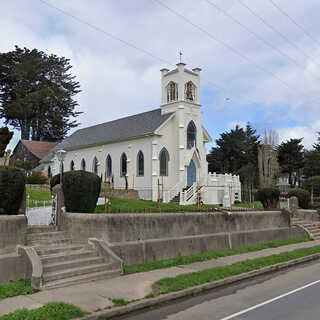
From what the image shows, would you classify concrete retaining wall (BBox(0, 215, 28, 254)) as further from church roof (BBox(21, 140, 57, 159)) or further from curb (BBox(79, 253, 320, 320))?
church roof (BBox(21, 140, 57, 159))

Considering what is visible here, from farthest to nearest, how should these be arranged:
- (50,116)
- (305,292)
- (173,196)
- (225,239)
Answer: (50,116) → (173,196) → (225,239) → (305,292)

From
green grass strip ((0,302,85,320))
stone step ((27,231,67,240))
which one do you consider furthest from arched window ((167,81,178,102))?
green grass strip ((0,302,85,320))

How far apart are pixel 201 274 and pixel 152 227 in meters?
3.15

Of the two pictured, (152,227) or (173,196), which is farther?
(173,196)

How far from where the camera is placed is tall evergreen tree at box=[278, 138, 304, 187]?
54906mm

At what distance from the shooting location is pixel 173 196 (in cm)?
3036

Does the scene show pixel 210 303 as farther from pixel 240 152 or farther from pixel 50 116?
pixel 50 116

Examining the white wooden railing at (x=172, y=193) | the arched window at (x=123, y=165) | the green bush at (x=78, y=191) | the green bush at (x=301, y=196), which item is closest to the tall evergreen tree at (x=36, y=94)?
the arched window at (x=123, y=165)

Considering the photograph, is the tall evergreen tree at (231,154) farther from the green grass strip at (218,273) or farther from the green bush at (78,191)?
the green bush at (78,191)

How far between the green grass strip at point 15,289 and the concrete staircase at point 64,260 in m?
0.39

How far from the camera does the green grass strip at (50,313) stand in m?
6.95

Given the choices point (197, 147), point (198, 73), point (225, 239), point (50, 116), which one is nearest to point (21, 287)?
point (225, 239)

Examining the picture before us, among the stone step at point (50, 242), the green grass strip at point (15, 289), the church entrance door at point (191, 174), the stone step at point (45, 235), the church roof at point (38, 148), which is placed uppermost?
the church roof at point (38, 148)

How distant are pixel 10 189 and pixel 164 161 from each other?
2113cm
